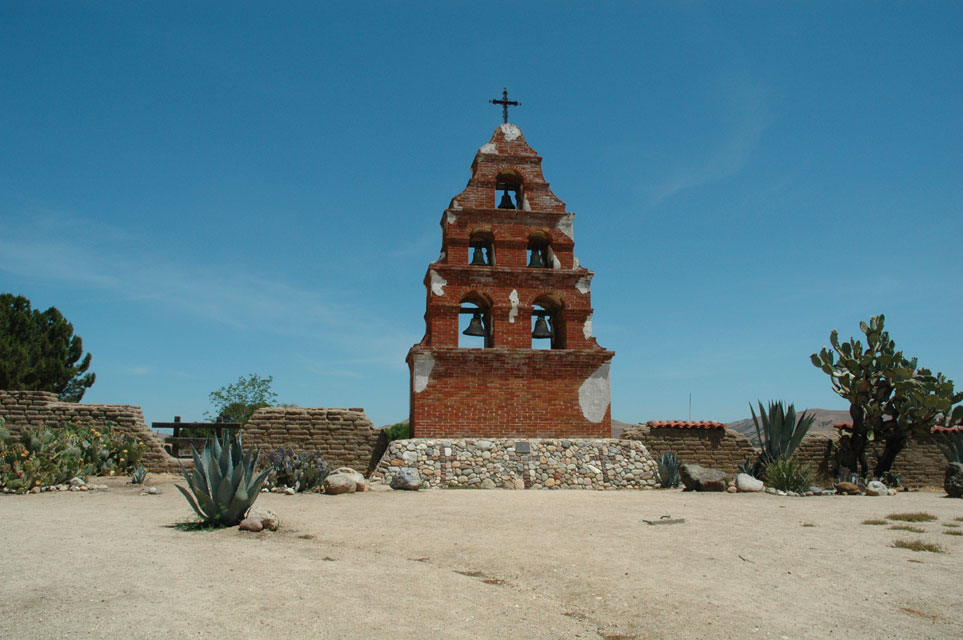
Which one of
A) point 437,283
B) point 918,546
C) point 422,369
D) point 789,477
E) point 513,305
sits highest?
point 437,283

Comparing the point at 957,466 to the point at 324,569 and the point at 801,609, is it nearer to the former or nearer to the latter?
the point at 801,609

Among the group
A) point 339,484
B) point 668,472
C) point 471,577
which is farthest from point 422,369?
point 471,577

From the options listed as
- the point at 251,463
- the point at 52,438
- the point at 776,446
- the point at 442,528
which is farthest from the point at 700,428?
the point at 52,438

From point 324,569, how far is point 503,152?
13.8 m

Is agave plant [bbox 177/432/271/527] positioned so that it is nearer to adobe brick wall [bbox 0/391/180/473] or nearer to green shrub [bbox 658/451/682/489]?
adobe brick wall [bbox 0/391/180/473]

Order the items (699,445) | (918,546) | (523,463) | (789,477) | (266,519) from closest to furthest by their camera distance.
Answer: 1. (918,546)
2. (266,519)
3. (789,477)
4. (523,463)
5. (699,445)

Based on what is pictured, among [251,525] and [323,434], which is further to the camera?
[323,434]

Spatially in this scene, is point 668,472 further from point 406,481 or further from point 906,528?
point 906,528

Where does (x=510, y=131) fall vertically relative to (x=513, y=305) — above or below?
above

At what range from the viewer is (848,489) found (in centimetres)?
1346

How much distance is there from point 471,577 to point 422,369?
10.2 meters

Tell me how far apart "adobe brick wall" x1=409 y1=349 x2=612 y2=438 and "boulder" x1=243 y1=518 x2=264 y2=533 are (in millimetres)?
8087

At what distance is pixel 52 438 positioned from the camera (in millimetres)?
13273

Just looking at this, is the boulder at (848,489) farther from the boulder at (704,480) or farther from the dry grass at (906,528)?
the dry grass at (906,528)
